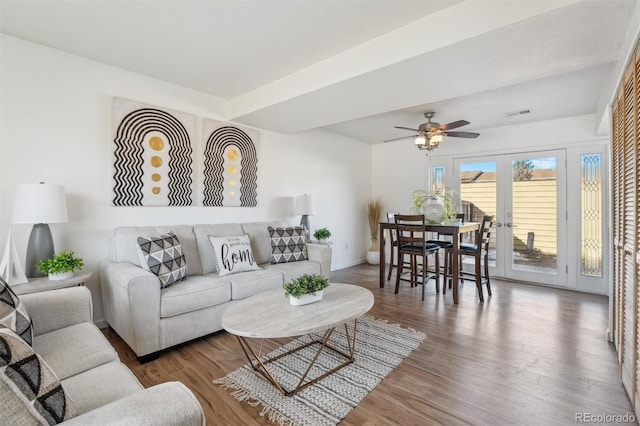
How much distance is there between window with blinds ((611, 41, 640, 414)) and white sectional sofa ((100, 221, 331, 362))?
2.55m

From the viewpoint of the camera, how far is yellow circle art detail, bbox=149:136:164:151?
9.86 feet

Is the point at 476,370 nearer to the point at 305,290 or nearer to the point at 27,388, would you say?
Result: the point at 305,290

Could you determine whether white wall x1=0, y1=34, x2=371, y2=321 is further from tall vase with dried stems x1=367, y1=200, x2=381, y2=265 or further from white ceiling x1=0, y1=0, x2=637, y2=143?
tall vase with dried stems x1=367, y1=200, x2=381, y2=265

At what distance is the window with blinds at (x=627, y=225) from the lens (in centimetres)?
162

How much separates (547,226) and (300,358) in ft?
13.8

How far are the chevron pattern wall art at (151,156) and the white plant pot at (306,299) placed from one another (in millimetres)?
1966

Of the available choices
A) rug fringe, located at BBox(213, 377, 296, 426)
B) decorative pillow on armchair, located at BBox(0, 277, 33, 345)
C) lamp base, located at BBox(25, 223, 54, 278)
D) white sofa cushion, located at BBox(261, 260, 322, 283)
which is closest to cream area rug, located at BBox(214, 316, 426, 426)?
rug fringe, located at BBox(213, 377, 296, 426)

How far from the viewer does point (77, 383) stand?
1.17m

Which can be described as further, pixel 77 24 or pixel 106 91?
pixel 106 91

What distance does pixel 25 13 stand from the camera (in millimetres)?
2043

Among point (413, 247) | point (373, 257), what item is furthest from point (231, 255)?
point (373, 257)

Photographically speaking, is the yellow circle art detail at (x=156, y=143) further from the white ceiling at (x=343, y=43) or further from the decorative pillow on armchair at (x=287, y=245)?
the decorative pillow on armchair at (x=287, y=245)

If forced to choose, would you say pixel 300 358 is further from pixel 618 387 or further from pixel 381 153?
pixel 381 153

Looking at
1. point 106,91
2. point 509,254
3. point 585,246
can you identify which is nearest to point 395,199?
point 509,254
